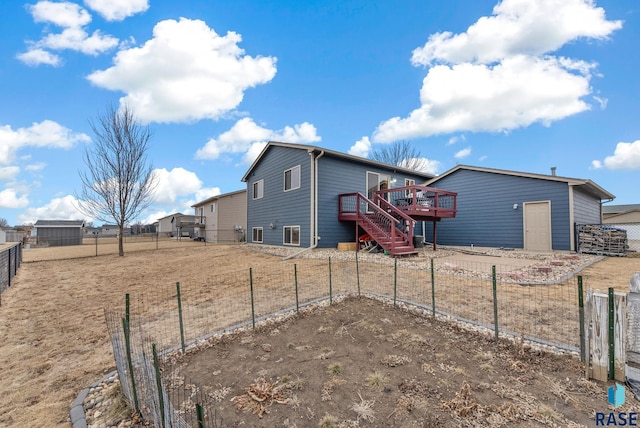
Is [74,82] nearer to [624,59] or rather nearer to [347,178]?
[347,178]

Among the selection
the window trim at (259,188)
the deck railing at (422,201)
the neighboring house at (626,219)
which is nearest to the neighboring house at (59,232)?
the window trim at (259,188)

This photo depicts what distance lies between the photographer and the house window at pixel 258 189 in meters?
16.0

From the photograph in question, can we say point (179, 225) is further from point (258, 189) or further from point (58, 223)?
point (258, 189)

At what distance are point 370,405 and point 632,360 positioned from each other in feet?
7.15

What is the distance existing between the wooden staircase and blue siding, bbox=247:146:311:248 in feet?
5.55

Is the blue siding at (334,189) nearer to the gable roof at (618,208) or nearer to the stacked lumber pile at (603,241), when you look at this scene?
the stacked lumber pile at (603,241)

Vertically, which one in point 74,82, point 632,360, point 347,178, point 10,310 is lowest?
point 10,310

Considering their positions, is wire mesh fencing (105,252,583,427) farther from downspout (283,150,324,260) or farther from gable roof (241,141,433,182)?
gable roof (241,141,433,182)

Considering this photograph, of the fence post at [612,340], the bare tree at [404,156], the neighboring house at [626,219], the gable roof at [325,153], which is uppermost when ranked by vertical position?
the bare tree at [404,156]

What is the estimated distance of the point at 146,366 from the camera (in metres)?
2.26

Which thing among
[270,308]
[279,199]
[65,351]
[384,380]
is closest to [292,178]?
[279,199]

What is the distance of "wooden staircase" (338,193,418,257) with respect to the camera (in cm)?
958

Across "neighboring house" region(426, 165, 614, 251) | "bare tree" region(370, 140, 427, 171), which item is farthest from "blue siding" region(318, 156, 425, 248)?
"bare tree" region(370, 140, 427, 171)

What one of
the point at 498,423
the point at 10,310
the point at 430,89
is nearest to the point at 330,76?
the point at 430,89
